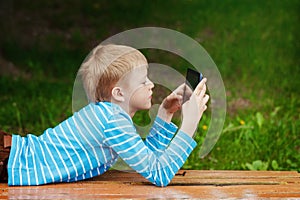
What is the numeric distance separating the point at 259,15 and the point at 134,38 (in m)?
5.57

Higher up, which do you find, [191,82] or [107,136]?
[191,82]

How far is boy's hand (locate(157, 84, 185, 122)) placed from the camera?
9.47ft

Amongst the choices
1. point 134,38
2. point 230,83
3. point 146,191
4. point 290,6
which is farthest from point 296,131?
point 290,6

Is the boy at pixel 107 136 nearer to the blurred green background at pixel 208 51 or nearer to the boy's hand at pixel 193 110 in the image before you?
the boy's hand at pixel 193 110

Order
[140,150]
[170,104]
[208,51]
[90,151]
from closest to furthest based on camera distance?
[140,150] < [90,151] < [170,104] < [208,51]

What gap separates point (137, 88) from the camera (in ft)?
Answer: 8.95

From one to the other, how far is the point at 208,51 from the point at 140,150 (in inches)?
188

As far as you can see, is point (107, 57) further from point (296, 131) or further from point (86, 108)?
point (296, 131)

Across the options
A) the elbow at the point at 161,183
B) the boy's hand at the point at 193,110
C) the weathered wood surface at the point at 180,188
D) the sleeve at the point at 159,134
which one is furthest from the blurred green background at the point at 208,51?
the boy's hand at the point at 193,110

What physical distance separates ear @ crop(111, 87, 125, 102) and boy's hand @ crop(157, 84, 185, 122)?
28 centimetres

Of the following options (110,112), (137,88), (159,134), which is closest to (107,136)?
(110,112)

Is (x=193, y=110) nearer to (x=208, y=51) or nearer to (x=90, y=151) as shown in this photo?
(x=90, y=151)

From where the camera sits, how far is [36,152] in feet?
9.21

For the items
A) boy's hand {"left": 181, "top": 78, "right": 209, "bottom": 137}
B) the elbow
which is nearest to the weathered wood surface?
the elbow
